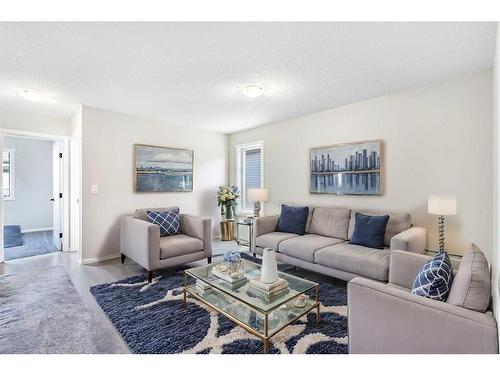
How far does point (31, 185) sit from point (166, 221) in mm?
4790

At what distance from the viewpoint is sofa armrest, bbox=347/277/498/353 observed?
41.6 inches

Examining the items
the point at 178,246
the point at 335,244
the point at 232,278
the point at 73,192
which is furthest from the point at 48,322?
the point at 335,244

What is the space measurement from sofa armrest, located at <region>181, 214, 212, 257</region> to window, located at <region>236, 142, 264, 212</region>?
1.56m

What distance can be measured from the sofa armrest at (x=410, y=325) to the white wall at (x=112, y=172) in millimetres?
3618

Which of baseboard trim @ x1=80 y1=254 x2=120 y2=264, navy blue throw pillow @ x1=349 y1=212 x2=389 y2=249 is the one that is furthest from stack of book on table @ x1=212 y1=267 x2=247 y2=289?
baseboard trim @ x1=80 y1=254 x2=120 y2=264

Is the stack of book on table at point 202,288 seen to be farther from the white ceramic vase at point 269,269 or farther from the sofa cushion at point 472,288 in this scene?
the sofa cushion at point 472,288

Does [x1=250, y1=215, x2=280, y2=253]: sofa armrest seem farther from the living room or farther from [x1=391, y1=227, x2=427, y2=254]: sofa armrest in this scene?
[x1=391, y1=227, x2=427, y2=254]: sofa armrest

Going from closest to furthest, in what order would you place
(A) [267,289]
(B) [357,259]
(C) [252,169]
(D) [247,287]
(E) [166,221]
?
1. (A) [267,289]
2. (D) [247,287]
3. (B) [357,259]
4. (E) [166,221]
5. (C) [252,169]

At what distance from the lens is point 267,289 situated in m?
1.89

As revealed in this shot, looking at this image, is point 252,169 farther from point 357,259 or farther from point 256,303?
point 256,303
